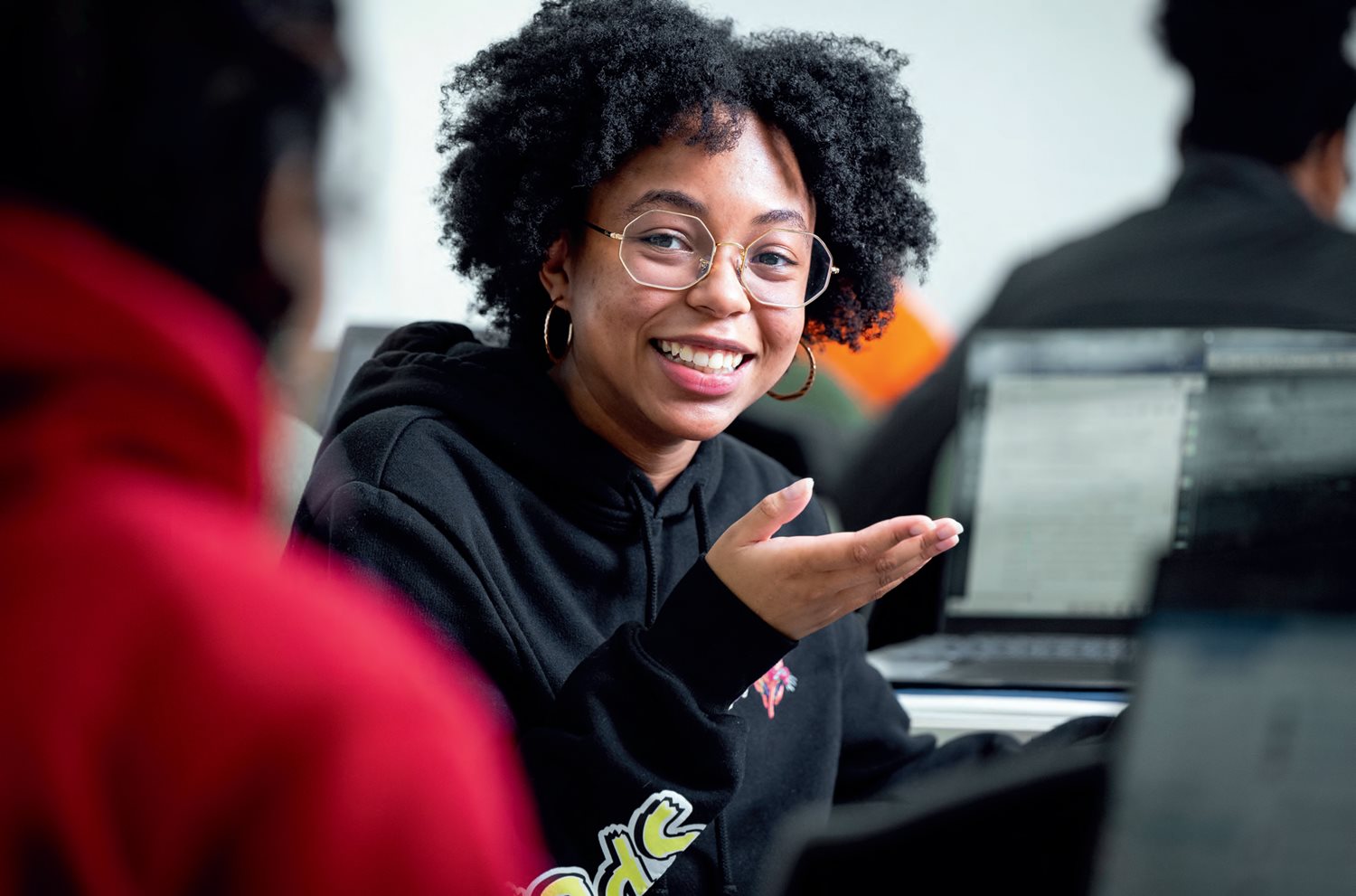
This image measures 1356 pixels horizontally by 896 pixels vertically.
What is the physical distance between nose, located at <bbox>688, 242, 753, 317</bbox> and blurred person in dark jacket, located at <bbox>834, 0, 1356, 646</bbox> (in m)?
0.80

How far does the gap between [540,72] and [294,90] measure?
→ 0.87 m

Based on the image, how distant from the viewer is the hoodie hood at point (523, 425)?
52.2 inches

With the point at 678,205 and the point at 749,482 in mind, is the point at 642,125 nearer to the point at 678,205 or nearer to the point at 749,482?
the point at 678,205

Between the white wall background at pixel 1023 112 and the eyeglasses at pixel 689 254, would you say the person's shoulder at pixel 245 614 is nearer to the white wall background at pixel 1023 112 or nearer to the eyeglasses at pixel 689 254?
the eyeglasses at pixel 689 254

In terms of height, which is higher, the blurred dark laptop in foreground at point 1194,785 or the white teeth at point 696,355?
the white teeth at point 696,355

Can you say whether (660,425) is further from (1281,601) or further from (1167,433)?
(1167,433)

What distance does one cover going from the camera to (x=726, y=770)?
111 centimetres

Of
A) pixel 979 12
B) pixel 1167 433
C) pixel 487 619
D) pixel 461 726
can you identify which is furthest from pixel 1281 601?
pixel 979 12

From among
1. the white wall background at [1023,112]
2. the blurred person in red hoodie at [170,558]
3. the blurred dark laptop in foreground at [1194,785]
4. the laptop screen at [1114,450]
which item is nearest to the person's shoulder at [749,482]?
the laptop screen at [1114,450]

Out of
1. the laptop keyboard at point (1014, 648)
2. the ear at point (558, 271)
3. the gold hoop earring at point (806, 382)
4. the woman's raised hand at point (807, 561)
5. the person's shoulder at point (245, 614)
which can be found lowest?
the laptop keyboard at point (1014, 648)

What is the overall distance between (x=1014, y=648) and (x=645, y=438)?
0.81 meters

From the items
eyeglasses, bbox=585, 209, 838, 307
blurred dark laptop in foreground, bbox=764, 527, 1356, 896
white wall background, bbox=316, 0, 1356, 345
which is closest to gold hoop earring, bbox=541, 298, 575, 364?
eyeglasses, bbox=585, 209, 838, 307

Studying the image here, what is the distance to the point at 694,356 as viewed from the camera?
1.33 metres

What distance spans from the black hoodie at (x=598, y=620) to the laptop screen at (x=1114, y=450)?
0.56 m
